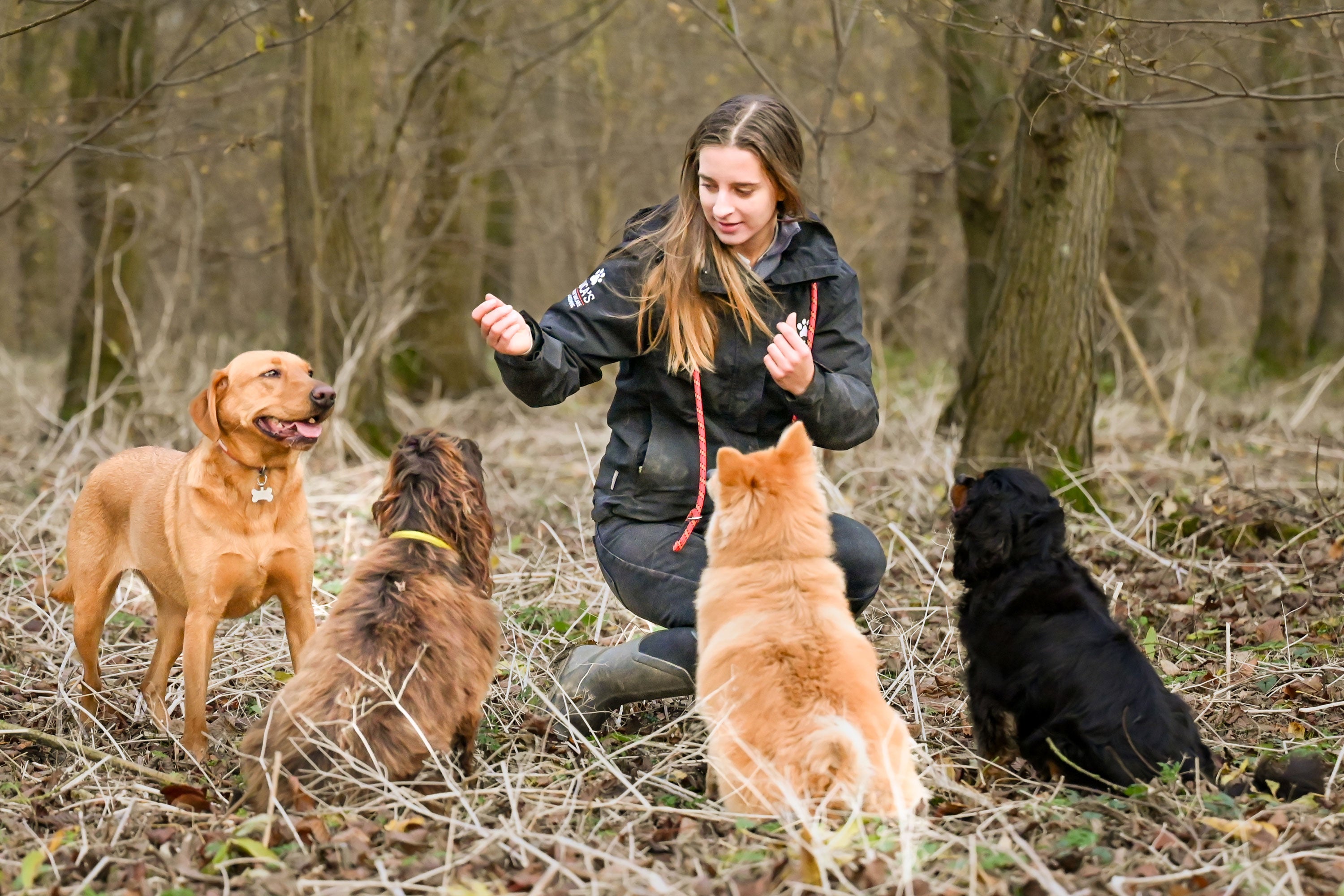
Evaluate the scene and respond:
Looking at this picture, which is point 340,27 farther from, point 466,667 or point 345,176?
point 466,667

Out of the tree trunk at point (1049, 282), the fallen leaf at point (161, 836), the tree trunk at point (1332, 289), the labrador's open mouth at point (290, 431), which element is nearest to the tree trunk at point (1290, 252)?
the tree trunk at point (1332, 289)

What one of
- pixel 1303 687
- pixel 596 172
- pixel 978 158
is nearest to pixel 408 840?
pixel 1303 687

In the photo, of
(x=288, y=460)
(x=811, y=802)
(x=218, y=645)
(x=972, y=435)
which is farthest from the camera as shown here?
(x=972, y=435)

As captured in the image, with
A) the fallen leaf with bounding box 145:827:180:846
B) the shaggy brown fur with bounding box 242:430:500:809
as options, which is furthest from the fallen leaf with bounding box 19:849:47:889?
the shaggy brown fur with bounding box 242:430:500:809

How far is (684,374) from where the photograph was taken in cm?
441

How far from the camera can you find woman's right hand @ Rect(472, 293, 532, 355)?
395cm

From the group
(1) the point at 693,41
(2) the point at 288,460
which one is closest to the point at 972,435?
(2) the point at 288,460

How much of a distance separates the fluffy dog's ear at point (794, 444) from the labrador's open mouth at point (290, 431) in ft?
6.09

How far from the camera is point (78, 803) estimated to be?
374 cm

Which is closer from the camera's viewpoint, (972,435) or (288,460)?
(288,460)

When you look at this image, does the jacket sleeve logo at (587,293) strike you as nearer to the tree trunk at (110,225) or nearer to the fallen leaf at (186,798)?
the fallen leaf at (186,798)

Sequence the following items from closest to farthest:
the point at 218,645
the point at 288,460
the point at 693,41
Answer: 1. the point at 288,460
2. the point at 218,645
3. the point at 693,41

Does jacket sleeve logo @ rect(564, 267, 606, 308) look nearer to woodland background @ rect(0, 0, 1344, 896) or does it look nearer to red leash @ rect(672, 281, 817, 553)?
red leash @ rect(672, 281, 817, 553)

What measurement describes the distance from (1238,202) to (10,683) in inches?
898
